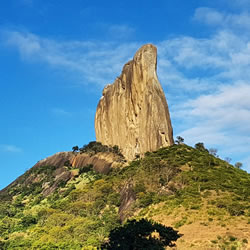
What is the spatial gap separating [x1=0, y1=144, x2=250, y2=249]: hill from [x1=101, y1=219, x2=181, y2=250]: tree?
35.5 feet

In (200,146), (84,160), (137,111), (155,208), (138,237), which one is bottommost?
(138,237)

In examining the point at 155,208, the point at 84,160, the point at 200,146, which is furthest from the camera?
the point at 84,160

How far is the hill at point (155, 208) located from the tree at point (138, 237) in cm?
1083

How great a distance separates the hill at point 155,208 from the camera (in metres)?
35.8

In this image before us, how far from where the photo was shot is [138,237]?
68.8 ft

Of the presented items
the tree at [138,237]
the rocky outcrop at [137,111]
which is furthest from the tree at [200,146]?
the tree at [138,237]

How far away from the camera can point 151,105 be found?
80.4 m

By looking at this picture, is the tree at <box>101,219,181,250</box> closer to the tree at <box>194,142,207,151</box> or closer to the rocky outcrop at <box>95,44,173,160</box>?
the rocky outcrop at <box>95,44,173,160</box>

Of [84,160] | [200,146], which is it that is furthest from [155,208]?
[84,160]

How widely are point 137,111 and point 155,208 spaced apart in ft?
146

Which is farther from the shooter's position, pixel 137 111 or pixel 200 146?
pixel 200 146

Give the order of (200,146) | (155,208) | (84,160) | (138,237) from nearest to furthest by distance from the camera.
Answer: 1. (138,237)
2. (155,208)
3. (200,146)
4. (84,160)

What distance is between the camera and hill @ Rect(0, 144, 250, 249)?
35.8 metres

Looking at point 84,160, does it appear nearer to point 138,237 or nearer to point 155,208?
point 155,208
